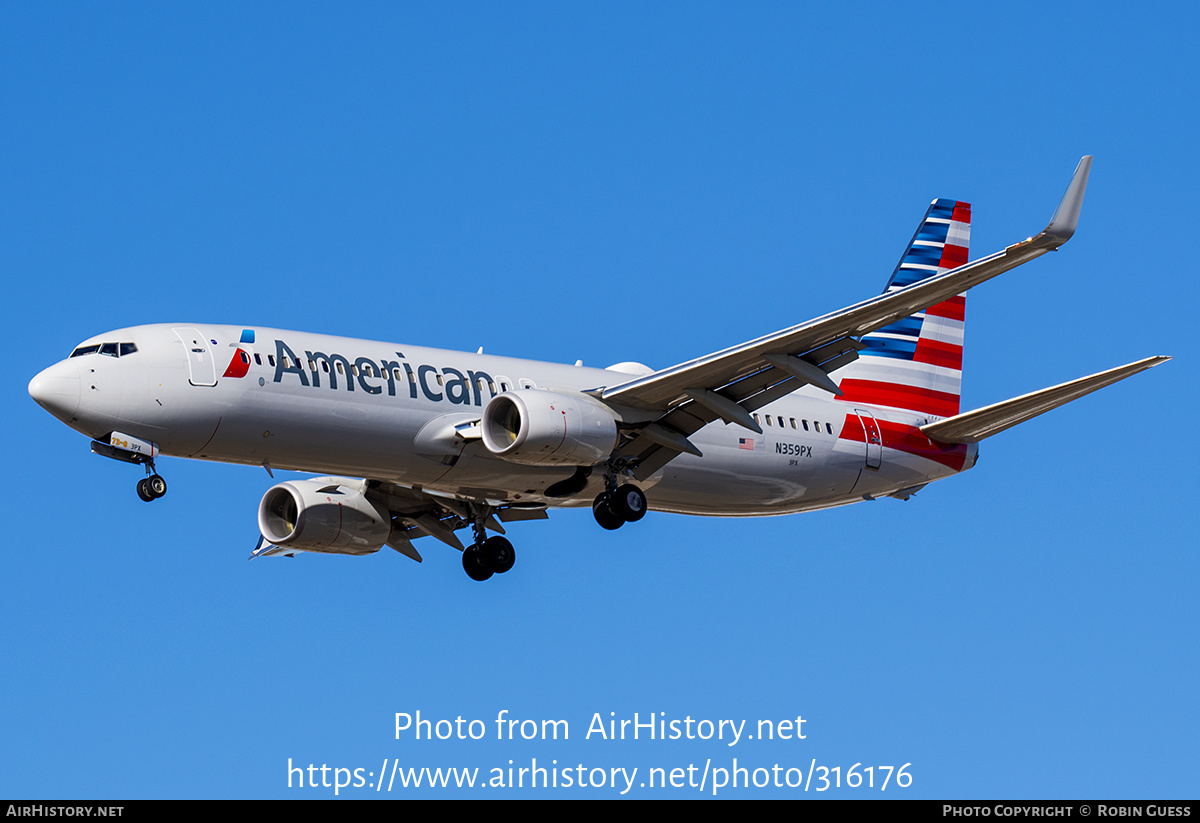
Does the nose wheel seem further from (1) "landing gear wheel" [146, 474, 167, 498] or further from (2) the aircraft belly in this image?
(2) the aircraft belly

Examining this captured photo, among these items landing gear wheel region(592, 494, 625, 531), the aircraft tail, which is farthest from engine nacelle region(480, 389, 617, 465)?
the aircraft tail

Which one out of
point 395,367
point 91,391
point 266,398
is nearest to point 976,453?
point 395,367

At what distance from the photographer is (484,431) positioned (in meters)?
33.3

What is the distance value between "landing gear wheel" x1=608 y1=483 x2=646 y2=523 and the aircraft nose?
11.7 metres

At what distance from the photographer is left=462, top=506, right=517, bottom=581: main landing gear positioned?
39.0 m

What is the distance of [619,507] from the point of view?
35.6m

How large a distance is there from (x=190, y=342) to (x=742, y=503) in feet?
46.6

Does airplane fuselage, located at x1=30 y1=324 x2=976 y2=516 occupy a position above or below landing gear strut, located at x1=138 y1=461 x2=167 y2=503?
above

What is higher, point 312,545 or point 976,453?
point 976,453

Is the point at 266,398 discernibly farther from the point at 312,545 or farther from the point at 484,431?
the point at 312,545

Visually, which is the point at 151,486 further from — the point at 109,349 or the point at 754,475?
the point at 754,475

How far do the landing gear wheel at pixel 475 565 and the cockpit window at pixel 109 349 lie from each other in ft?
35.8
